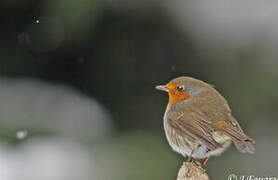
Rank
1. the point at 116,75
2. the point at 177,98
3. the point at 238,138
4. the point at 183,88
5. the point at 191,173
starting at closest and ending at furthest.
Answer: the point at 191,173 → the point at 238,138 → the point at 183,88 → the point at 177,98 → the point at 116,75

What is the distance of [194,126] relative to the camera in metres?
1.28

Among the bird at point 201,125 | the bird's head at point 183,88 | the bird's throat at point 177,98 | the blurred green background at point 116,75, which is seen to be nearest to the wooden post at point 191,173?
the bird at point 201,125

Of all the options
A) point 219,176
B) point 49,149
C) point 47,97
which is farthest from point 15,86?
point 219,176

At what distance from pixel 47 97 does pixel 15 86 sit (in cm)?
26

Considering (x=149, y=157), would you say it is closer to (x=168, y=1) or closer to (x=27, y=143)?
(x=27, y=143)

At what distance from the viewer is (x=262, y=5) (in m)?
3.20

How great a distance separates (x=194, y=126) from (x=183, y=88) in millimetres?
136

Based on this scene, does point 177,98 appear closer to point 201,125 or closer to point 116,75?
point 201,125

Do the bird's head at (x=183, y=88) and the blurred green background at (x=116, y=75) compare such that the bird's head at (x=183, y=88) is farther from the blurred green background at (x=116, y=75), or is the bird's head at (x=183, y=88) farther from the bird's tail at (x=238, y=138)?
the blurred green background at (x=116, y=75)

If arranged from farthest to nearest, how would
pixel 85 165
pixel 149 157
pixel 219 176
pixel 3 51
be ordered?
1. pixel 3 51
2. pixel 219 176
3. pixel 85 165
4. pixel 149 157

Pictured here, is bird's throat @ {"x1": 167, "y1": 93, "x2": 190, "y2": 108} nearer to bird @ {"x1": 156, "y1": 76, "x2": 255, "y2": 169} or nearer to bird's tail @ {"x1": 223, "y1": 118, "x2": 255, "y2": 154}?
bird @ {"x1": 156, "y1": 76, "x2": 255, "y2": 169}

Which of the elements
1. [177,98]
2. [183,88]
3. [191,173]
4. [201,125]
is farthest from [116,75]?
[191,173]

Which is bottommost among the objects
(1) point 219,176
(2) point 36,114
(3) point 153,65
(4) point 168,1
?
(1) point 219,176

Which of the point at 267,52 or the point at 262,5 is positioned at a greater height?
the point at 262,5
